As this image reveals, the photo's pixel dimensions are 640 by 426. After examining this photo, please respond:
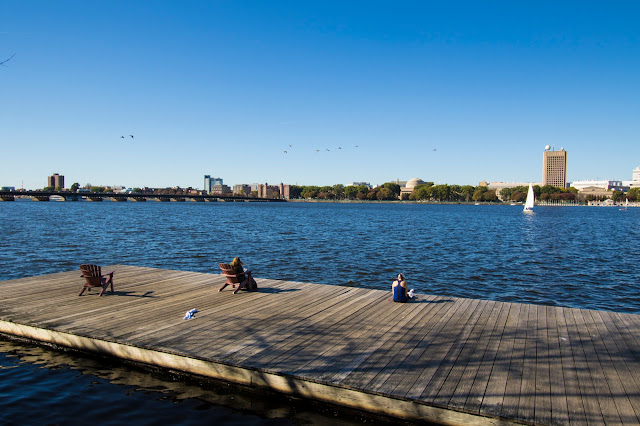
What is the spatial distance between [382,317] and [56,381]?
7502mm

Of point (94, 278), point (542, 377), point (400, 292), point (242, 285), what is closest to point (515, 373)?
point (542, 377)

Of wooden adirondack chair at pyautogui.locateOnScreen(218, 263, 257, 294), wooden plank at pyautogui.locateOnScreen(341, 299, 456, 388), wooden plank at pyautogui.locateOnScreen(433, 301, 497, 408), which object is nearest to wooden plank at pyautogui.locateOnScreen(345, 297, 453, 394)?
wooden plank at pyautogui.locateOnScreen(341, 299, 456, 388)

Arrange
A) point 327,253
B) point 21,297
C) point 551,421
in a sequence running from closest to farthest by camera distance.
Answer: point 551,421 < point 21,297 < point 327,253

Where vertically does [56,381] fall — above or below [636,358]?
below

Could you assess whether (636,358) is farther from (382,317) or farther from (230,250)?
(230,250)

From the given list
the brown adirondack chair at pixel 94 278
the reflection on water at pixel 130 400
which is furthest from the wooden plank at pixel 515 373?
the brown adirondack chair at pixel 94 278

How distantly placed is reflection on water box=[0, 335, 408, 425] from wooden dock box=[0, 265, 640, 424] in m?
0.34

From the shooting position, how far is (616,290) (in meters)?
22.1

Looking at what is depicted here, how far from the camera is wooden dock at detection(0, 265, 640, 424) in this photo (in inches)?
282

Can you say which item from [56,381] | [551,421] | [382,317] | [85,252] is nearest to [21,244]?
[85,252]

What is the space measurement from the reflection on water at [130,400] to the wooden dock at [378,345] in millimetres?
335

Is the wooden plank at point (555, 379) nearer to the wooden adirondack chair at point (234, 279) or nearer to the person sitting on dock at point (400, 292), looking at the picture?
the person sitting on dock at point (400, 292)

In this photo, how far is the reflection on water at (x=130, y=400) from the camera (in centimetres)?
795

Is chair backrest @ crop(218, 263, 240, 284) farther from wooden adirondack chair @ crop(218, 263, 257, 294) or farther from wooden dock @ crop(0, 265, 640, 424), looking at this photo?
wooden dock @ crop(0, 265, 640, 424)
